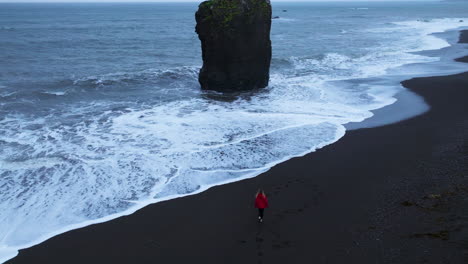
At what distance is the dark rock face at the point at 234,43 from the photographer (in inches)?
1065

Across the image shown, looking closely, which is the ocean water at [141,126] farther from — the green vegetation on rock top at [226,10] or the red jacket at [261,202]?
the green vegetation on rock top at [226,10]

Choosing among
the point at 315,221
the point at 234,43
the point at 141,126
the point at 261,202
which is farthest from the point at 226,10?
the point at 315,221

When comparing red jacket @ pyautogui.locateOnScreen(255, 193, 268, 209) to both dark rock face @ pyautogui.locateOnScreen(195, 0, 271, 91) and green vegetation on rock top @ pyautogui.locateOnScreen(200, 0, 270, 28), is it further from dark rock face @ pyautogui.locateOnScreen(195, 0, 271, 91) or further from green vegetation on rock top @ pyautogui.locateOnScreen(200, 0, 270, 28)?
green vegetation on rock top @ pyautogui.locateOnScreen(200, 0, 270, 28)

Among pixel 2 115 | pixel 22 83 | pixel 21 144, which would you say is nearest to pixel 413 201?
pixel 21 144

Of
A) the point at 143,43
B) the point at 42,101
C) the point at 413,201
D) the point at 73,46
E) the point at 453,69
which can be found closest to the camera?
the point at 413,201

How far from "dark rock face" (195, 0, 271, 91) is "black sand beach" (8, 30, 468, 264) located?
13240 millimetres

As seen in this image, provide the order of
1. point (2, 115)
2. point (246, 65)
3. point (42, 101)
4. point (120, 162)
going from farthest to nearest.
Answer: point (246, 65)
point (42, 101)
point (2, 115)
point (120, 162)

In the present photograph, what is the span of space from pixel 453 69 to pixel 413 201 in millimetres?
26020

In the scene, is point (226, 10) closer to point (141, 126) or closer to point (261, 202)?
point (141, 126)

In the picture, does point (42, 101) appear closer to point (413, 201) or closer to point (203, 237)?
point (203, 237)

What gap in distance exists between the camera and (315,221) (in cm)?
1179

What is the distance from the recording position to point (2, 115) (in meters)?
23.1

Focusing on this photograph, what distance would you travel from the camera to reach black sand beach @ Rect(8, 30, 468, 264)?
407 inches

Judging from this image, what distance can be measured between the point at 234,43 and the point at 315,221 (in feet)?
59.0
